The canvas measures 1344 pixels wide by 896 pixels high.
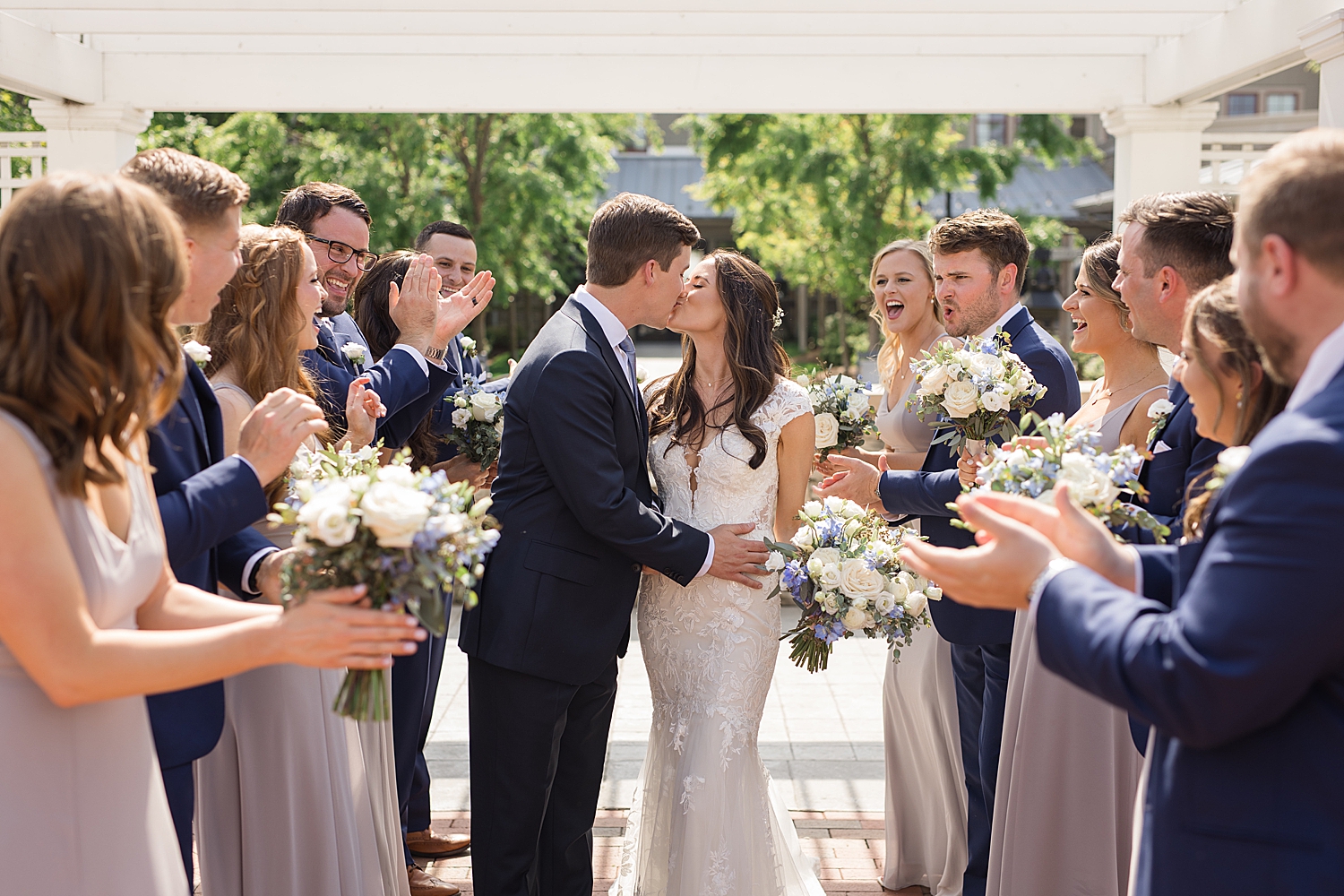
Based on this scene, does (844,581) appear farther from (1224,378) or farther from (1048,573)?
(1048,573)

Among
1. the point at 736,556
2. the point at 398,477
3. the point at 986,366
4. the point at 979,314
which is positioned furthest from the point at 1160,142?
the point at 398,477

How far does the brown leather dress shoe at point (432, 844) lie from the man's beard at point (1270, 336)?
4.00 m

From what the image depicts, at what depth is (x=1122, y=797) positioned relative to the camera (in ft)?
11.7

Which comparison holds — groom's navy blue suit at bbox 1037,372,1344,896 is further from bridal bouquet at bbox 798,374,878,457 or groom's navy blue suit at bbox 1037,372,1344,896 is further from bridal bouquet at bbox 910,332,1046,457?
bridal bouquet at bbox 798,374,878,457

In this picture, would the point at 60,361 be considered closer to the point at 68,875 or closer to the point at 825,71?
the point at 68,875

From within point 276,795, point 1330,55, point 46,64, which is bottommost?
point 276,795

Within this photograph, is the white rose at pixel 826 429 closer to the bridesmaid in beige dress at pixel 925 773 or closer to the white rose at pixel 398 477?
the bridesmaid in beige dress at pixel 925 773

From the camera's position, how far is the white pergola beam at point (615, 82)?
8164mm

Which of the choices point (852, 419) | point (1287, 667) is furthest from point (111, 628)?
point (852, 419)

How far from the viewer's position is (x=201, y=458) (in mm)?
2730

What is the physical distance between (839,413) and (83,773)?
3472 millimetres

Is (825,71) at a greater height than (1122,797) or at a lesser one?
greater

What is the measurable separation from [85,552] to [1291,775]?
2.09 meters

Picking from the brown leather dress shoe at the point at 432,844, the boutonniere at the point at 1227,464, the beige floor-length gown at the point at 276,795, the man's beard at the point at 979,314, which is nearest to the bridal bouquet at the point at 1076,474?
the boutonniere at the point at 1227,464
